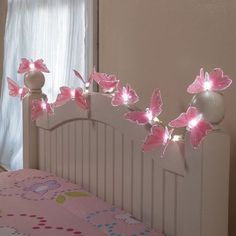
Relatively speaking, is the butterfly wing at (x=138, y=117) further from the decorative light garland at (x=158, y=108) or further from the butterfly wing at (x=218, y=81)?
the butterfly wing at (x=218, y=81)

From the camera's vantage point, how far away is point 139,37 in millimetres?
1720

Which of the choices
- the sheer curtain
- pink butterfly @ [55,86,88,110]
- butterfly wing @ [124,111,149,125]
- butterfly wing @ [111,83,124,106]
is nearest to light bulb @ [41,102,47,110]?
pink butterfly @ [55,86,88,110]

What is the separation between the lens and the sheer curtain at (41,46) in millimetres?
2145

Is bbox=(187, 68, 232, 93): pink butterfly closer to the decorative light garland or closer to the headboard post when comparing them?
the decorative light garland

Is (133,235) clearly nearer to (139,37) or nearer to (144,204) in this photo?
(144,204)

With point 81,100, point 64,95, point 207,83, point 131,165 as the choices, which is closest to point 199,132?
point 207,83

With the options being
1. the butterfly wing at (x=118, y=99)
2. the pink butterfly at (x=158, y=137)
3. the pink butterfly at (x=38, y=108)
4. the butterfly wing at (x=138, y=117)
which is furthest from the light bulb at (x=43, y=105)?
the pink butterfly at (x=158, y=137)

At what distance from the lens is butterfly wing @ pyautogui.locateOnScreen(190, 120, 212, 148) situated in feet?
3.34

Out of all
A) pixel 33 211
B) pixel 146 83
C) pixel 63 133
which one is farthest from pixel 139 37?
pixel 33 211

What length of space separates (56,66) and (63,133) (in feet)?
1.92

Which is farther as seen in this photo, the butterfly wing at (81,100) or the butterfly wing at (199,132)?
the butterfly wing at (81,100)

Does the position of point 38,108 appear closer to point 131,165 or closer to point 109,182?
point 109,182

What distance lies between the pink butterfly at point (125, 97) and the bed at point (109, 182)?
3 centimetres

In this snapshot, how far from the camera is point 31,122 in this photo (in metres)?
2.02
